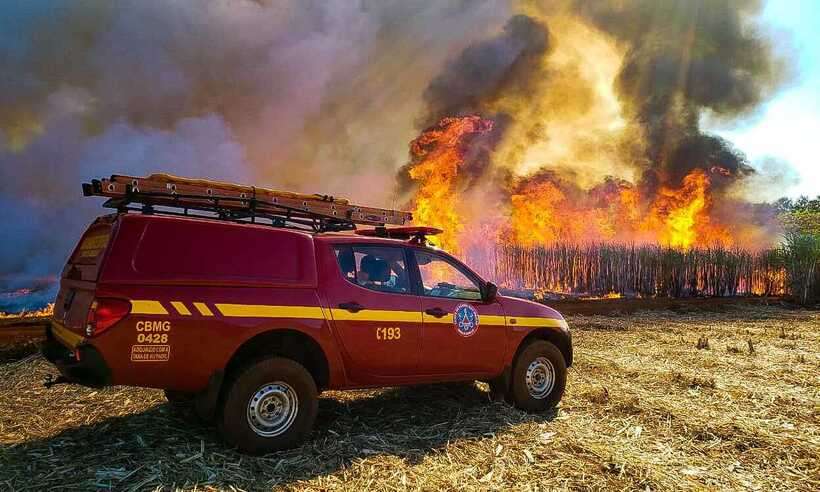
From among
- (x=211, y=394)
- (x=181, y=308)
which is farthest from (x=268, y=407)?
(x=181, y=308)

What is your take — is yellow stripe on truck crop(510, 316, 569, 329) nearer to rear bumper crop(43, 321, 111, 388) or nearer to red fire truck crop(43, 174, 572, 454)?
red fire truck crop(43, 174, 572, 454)

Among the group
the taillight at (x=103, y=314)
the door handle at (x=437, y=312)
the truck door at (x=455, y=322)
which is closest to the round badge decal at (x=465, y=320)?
the truck door at (x=455, y=322)

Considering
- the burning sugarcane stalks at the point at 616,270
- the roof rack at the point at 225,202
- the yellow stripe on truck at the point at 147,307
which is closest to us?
the yellow stripe on truck at the point at 147,307

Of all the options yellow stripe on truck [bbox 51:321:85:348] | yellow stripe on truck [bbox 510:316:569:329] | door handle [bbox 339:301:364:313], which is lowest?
yellow stripe on truck [bbox 51:321:85:348]

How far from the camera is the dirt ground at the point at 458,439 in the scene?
4.17 m

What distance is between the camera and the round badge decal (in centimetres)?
562

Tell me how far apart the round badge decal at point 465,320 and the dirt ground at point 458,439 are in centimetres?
93

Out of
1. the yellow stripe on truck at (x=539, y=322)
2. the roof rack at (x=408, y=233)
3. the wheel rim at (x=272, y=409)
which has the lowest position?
the wheel rim at (x=272, y=409)

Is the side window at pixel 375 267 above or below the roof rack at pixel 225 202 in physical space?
below

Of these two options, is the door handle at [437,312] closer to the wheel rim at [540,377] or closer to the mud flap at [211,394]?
the wheel rim at [540,377]

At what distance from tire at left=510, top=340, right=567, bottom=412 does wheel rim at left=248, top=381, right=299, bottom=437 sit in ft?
8.62

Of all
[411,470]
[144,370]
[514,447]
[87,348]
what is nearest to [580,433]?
[514,447]

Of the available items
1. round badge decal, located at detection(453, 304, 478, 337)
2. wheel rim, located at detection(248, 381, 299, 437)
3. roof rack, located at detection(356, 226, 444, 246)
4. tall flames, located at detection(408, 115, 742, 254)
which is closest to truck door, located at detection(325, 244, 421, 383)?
roof rack, located at detection(356, 226, 444, 246)

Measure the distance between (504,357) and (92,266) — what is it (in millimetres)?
4178
